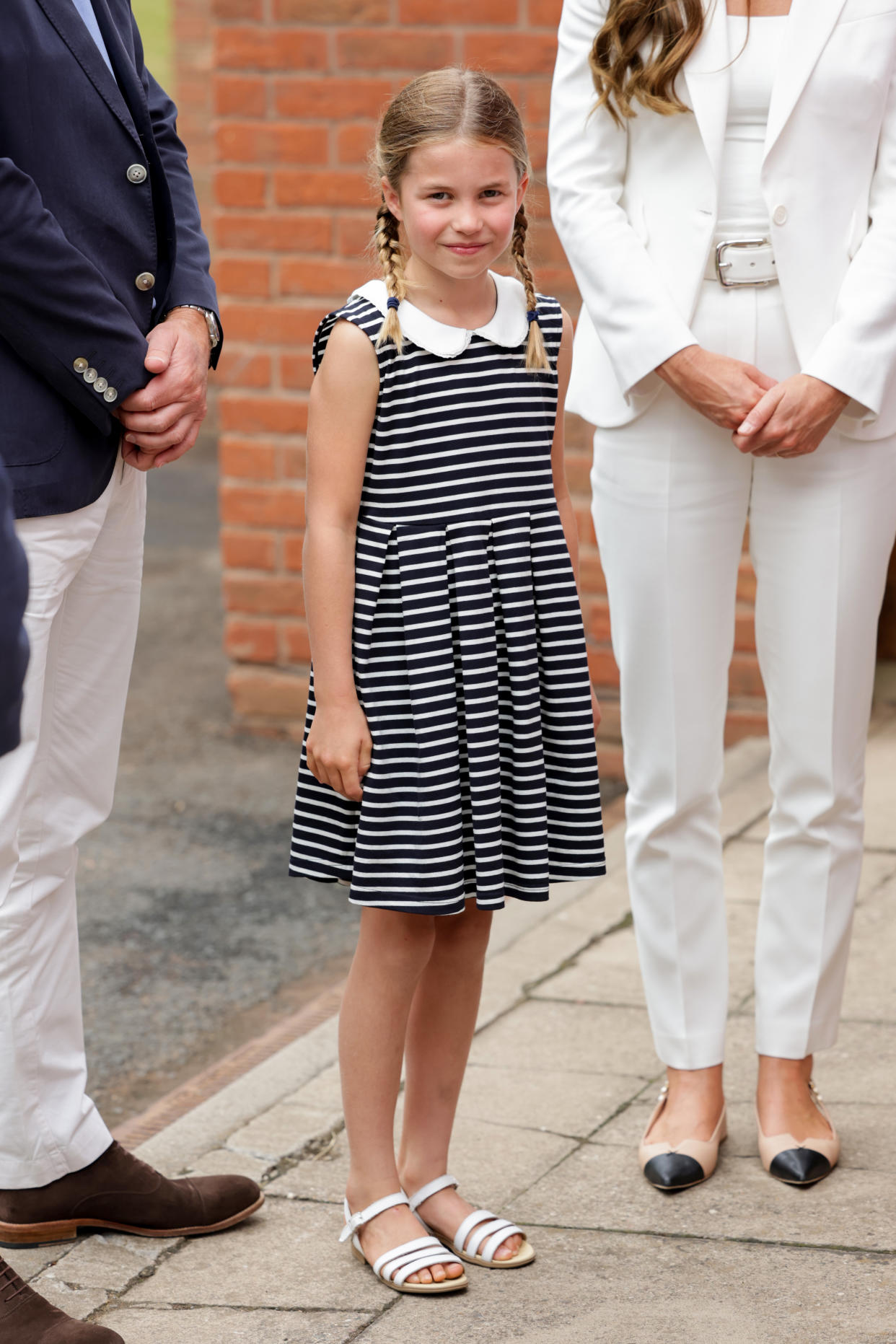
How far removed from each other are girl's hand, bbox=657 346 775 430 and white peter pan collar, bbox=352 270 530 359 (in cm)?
24

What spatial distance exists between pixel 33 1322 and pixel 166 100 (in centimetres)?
175

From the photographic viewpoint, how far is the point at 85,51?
2252 millimetres

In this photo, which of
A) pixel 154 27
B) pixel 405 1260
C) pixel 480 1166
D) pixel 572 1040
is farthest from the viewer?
pixel 154 27

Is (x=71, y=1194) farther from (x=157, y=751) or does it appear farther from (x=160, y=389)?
(x=157, y=751)

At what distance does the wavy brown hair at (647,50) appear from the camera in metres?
2.51

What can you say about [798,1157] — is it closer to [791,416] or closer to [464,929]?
[464,929]

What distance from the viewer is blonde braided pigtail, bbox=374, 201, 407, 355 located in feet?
7.61

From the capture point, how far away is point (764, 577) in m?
2.71

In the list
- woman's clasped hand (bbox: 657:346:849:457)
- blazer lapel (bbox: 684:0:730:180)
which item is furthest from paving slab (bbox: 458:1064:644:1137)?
blazer lapel (bbox: 684:0:730:180)

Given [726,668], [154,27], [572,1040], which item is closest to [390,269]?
[726,668]

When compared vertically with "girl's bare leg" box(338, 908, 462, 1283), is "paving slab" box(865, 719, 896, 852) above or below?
below

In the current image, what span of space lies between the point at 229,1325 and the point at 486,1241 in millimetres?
387

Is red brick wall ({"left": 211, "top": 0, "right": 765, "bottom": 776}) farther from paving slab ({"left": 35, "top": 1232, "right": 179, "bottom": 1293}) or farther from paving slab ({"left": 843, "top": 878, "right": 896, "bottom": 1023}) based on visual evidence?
paving slab ({"left": 35, "top": 1232, "right": 179, "bottom": 1293})

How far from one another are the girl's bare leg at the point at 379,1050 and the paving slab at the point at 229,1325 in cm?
14
